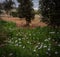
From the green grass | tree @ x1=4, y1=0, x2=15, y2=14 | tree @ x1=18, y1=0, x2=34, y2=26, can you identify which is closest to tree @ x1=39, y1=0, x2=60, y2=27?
the green grass

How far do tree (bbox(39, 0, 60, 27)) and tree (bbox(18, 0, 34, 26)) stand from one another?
571cm

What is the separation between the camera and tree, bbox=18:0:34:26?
1741 cm

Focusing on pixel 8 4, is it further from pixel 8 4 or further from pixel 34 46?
pixel 34 46

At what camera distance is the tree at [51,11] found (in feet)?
35.6

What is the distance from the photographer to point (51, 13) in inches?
431

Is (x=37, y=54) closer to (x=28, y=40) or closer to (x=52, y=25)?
(x=28, y=40)

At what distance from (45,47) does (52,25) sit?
12.7 ft

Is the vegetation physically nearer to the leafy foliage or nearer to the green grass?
the leafy foliage

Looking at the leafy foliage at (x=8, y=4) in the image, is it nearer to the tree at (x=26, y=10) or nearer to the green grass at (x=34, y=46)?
the tree at (x=26, y=10)

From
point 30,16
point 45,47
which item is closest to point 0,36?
point 45,47

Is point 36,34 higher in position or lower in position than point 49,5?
lower

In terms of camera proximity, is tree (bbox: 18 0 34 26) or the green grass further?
tree (bbox: 18 0 34 26)

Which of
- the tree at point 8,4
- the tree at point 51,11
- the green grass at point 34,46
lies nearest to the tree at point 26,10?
the tree at point 8,4

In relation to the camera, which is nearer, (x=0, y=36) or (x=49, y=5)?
(x=0, y=36)
